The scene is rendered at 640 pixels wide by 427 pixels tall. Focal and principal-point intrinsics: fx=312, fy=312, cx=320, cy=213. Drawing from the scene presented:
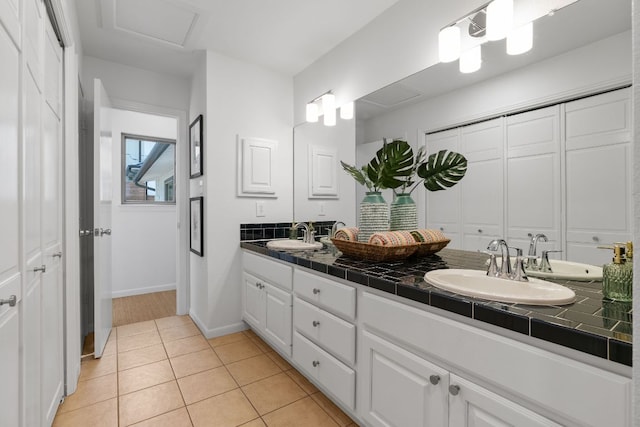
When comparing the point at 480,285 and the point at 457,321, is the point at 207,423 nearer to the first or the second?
the point at 457,321

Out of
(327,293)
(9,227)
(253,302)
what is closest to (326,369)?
(327,293)

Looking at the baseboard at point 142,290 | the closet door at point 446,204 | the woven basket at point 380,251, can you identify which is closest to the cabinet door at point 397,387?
the woven basket at point 380,251

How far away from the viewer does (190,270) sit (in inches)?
119

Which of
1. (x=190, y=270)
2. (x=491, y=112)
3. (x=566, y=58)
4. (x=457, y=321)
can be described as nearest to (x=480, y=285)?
(x=457, y=321)

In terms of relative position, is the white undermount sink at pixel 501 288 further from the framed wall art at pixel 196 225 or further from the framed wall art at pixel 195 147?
the framed wall art at pixel 195 147

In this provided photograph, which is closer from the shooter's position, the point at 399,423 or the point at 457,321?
the point at 457,321

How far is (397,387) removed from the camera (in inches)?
45.7

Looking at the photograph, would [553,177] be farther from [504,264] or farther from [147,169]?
[147,169]

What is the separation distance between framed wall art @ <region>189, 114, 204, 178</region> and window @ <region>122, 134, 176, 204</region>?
1.27 m

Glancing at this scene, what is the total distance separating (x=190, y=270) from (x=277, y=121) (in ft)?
5.41

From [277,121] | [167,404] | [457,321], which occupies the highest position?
[277,121]

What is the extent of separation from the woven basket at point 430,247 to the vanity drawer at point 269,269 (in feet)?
2.48

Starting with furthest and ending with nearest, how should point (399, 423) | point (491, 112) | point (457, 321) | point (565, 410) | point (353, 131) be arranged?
point (353, 131)
point (491, 112)
point (399, 423)
point (457, 321)
point (565, 410)

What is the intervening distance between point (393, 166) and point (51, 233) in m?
1.72
